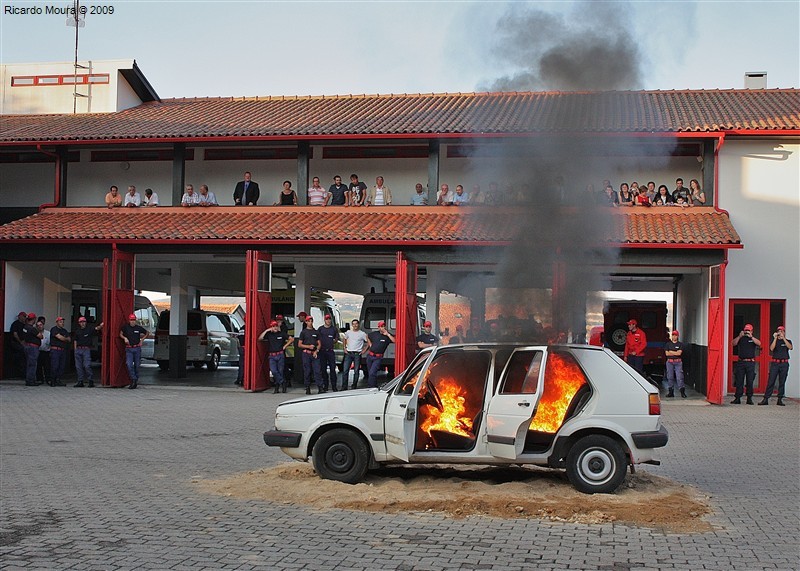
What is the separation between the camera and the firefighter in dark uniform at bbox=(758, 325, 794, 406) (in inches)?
736

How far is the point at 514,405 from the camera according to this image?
8680 mm

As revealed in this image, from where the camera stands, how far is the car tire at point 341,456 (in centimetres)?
902

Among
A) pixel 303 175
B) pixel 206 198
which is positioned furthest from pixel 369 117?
pixel 206 198

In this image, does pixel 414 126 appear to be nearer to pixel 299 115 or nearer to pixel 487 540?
pixel 299 115

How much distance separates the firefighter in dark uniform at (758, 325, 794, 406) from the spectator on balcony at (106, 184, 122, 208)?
16.4 m

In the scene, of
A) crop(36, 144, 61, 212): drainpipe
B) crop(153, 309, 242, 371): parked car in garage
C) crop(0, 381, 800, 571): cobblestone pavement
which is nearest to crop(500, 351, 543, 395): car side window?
crop(0, 381, 800, 571): cobblestone pavement

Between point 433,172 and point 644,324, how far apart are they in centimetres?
813

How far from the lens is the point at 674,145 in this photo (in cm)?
2089

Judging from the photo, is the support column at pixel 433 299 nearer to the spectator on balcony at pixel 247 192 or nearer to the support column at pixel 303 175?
the support column at pixel 303 175

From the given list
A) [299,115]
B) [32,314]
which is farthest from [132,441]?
[299,115]

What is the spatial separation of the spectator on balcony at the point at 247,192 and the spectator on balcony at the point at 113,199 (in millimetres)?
3170

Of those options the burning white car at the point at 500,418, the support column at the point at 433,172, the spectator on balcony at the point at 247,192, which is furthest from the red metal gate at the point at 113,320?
the burning white car at the point at 500,418

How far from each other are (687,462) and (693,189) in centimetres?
1124

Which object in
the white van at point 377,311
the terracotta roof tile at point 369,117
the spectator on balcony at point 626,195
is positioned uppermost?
the terracotta roof tile at point 369,117
